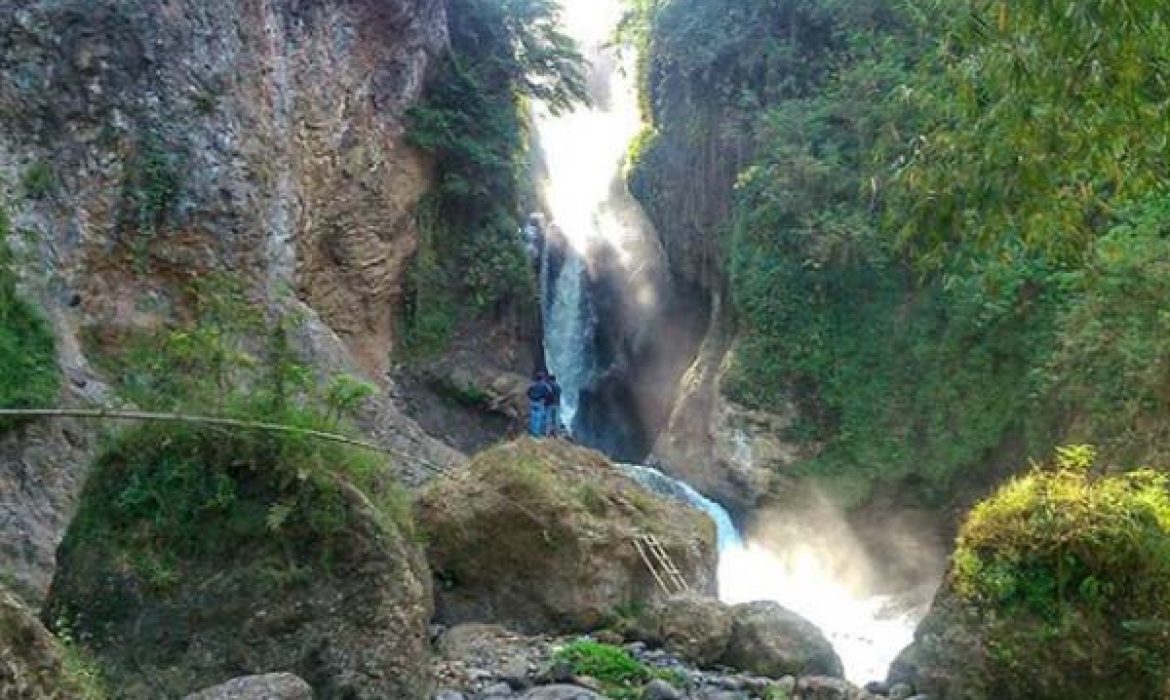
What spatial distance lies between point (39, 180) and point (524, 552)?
783 cm

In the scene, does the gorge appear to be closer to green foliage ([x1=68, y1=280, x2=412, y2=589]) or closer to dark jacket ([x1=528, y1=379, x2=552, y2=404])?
green foliage ([x1=68, y1=280, x2=412, y2=589])

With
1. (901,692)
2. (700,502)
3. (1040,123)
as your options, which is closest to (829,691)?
(901,692)

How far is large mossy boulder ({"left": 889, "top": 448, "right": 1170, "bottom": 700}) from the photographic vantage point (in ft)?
20.2

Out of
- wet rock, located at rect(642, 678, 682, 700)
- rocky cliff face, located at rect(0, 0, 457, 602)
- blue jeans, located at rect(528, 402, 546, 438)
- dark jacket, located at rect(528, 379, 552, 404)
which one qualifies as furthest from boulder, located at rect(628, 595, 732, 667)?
blue jeans, located at rect(528, 402, 546, 438)

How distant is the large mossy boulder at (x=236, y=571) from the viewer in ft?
18.4

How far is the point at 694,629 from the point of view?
800cm

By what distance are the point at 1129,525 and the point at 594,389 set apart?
2065cm

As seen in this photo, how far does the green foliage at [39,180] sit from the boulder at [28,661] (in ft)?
34.0

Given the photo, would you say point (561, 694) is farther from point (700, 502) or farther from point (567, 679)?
point (700, 502)

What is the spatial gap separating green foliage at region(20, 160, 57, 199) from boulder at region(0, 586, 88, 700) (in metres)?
10.4

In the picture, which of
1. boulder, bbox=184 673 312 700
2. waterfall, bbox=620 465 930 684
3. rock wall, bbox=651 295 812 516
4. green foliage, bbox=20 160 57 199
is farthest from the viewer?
rock wall, bbox=651 295 812 516

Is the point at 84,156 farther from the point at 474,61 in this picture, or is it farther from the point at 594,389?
the point at 594,389

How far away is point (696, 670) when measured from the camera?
7.64 m

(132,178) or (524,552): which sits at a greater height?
(132,178)
